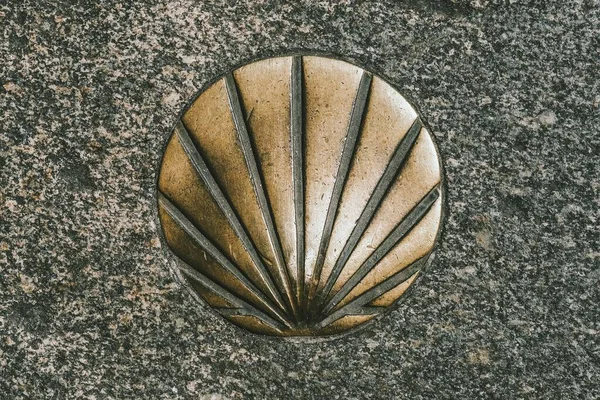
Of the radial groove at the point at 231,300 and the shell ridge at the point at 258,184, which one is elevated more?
the shell ridge at the point at 258,184

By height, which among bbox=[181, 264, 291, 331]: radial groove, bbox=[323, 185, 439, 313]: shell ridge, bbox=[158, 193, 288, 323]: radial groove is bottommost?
bbox=[181, 264, 291, 331]: radial groove

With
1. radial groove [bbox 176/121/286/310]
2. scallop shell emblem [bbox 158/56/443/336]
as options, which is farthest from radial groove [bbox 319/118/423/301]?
radial groove [bbox 176/121/286/310]

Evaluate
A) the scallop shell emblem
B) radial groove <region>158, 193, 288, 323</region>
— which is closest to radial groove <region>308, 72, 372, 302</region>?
the scallop shell emblem

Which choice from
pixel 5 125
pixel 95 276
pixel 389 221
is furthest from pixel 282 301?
pixel 5 125

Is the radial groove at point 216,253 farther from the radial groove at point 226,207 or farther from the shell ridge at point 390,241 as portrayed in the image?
the shell ridge at point 390,241

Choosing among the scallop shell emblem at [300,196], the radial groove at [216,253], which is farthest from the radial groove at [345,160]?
the radial groove at [216,253]

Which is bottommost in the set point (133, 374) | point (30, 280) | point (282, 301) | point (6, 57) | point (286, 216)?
point (133, 374)

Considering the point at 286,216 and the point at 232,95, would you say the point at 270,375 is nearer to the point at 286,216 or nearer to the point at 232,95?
the point at 286,216

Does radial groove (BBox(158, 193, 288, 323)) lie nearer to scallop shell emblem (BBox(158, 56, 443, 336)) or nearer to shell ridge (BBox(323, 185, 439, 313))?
scallop shell emblem (BBox(158, 56, 443, 336))

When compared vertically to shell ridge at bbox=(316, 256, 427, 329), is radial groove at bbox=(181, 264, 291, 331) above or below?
below
